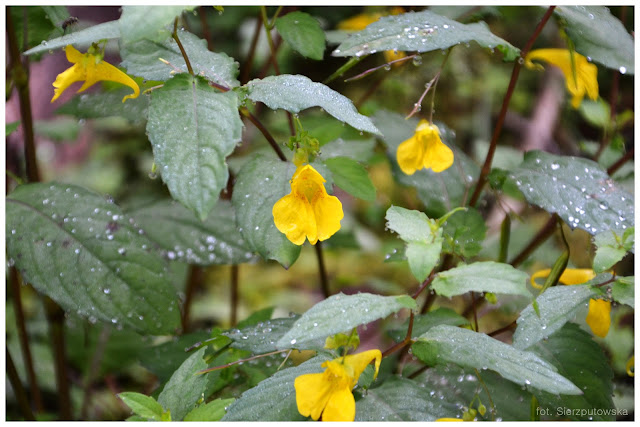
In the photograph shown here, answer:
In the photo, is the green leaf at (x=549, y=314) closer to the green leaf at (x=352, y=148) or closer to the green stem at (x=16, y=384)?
the green leaf at (x=352, y=148)

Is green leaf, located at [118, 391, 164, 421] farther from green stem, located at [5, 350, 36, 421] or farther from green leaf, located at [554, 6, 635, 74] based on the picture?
green leaf, located at [554, 6, 635, 74]

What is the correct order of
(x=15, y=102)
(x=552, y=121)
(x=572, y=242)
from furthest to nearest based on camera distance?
(x=552, y=121)
(x=572, y=242)
(x=15, y=102)

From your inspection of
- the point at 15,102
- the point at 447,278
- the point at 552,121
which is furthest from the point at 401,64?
the point at 552,121

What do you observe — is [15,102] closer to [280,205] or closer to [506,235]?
[280,205]

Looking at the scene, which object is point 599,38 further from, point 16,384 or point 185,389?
point 16,384

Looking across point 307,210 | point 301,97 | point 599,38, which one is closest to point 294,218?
point 307,210

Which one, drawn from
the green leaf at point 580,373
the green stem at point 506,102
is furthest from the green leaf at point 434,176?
the green leaf at point 580,373
